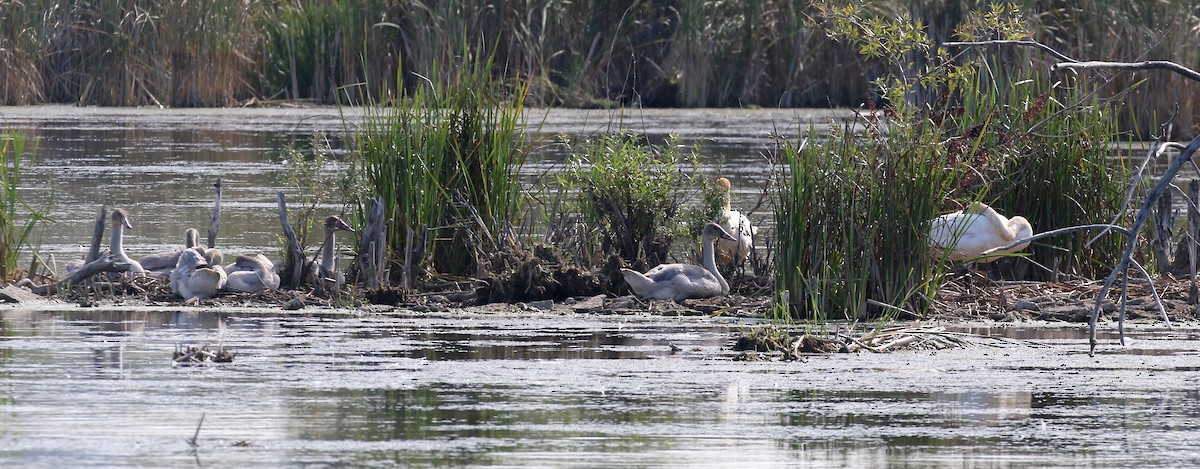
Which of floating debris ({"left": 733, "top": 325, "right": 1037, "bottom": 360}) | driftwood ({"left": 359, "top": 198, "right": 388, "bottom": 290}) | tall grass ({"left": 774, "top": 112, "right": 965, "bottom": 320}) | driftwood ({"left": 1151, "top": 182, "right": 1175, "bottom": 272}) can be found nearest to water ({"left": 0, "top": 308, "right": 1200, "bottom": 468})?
floating debris ({"left": 733, "top": 325, "right": 1037, "bottom": 360})

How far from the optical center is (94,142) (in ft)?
83.5

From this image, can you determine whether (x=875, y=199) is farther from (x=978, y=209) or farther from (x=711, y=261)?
(x=711, y=261)

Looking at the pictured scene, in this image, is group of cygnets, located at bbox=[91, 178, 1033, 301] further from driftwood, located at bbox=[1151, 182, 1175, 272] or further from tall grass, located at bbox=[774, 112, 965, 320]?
driftwood, located at bbox=[1151, 182, 1175, 272]

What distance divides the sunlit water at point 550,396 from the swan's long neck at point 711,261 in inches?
33.4

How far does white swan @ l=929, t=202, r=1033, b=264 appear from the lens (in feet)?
36.4

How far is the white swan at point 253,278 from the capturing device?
11641mm

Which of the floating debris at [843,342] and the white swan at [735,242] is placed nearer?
the floating debris at [843,342]

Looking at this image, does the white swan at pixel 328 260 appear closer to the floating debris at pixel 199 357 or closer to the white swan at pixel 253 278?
the white swan at pixel 253 278

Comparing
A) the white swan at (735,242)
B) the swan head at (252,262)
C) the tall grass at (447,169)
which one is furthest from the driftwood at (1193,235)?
the swan head at (252,262)

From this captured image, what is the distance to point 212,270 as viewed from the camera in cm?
1141

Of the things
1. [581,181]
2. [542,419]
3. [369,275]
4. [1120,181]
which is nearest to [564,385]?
[542,419]

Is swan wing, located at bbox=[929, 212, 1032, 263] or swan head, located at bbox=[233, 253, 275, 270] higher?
swan wing, located at bbox=[929, 212, 1032, 263]

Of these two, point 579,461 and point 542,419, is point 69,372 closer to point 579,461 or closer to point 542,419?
point 542,419

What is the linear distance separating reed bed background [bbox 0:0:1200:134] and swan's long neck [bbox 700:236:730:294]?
17.4m
